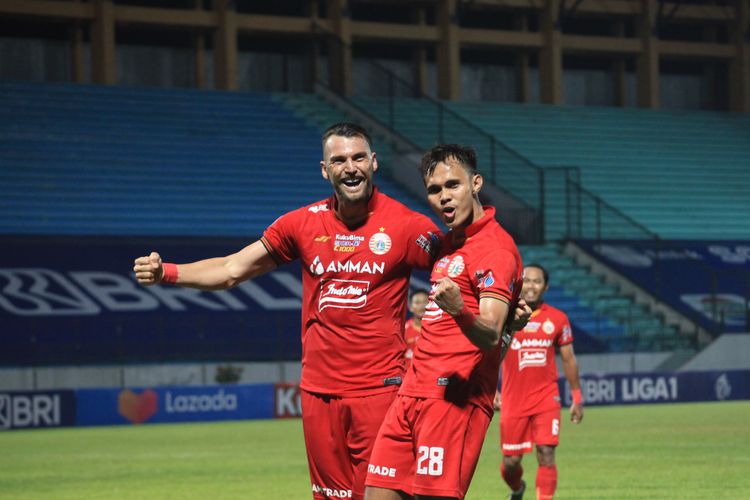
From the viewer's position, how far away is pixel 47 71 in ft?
129

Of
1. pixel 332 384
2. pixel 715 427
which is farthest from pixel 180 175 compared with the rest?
pixel 332 384

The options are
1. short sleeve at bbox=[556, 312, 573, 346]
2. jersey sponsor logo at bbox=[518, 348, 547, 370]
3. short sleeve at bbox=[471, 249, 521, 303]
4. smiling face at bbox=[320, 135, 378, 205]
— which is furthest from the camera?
short sleeve at bbox=[556, 312, 573, 346]

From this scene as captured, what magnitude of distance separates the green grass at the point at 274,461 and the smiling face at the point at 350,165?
722 centimetres

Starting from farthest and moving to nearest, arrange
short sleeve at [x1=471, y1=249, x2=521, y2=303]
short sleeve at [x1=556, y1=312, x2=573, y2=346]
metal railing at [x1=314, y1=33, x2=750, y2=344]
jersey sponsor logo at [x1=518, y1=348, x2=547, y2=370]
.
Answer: metal railing at [x1=314, y1=33, x2=750, y2=344] → short sleeve at [x1=556, y1=312, x2=573, y2=346] → jersey sponsor logo at [x1=518, y1=348, x2=547, y2=370] → short sleeve at [x1=471, y1=249, x2=521, y2=303]

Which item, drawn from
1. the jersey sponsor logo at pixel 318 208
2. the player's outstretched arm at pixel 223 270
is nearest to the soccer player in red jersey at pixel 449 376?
the jersey sponsor logo at pixel 318 208

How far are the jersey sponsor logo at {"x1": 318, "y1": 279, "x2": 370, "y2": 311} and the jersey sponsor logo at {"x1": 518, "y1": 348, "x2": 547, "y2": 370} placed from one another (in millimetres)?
5821

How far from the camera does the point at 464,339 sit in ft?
24.1

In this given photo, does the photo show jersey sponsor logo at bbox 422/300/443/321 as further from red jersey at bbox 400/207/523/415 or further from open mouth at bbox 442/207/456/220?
open mouth at bbox 442/207/456/220

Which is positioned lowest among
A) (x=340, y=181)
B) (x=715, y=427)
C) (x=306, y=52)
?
(x=715, y=427)

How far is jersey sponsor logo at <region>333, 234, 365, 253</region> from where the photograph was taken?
7.87 meters

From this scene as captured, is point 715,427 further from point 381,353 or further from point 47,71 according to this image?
point 47,71

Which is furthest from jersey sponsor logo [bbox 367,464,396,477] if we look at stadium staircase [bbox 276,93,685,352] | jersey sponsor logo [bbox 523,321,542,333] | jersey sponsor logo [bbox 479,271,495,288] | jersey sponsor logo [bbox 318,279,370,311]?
stadium staircase [bbox 276,93,685,352]

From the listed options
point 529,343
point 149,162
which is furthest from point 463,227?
point 149,162

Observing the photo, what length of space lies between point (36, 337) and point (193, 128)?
10214 millimetres
